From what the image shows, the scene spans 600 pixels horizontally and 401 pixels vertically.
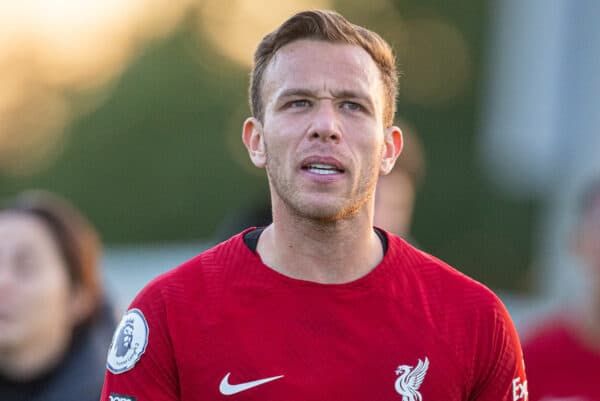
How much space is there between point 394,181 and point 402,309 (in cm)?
291

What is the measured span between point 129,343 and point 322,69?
1.01 metres

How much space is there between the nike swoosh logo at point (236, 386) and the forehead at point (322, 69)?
2.86ft

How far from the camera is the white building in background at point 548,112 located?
21.4 m

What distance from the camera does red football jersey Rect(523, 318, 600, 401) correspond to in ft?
19.5

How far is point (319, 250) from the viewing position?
365 centimetres

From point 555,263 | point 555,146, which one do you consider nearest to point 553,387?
point 555,263

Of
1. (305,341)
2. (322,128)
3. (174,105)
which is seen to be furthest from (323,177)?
(174,105)

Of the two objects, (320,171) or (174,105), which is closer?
(320,171)

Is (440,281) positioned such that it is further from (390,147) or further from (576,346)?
(576,346)

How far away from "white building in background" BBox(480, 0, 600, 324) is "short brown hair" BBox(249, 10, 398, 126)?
14343 mm

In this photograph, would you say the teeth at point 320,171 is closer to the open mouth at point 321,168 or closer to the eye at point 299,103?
the open mouth at point 321,168

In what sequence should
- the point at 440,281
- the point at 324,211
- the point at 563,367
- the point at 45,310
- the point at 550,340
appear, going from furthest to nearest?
the point at 550,340 → the point at 563,367 → the point at 45,310 → the point at 440,281 → the point at 324,211

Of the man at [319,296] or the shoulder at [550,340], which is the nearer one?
the man at [319,296]

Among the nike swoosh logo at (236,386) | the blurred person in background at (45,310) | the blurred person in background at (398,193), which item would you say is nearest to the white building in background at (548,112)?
the blurred person in background at (398,193)
